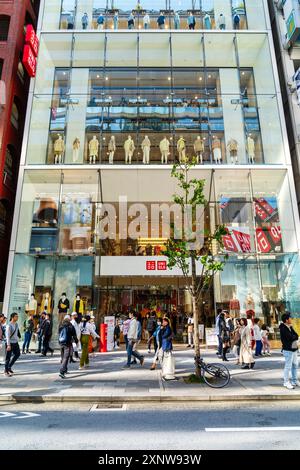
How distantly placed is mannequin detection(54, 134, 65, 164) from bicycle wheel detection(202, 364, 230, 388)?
15.2 meters

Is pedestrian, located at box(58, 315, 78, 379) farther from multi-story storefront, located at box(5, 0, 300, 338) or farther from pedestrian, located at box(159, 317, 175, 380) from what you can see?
multi-story storefront, located at box(5, 0, 300, 338)

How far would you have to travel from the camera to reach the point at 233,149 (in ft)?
66.0

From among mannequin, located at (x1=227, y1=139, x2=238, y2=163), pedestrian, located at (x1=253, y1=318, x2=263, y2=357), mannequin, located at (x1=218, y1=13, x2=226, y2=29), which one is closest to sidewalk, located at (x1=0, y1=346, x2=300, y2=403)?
pedestrian, located at (x1=253, y1=318, x2=263, y2=357)

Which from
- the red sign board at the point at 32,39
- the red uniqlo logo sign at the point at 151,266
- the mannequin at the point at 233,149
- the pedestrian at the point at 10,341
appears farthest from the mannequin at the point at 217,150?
the pedestrian at the point at 10,341

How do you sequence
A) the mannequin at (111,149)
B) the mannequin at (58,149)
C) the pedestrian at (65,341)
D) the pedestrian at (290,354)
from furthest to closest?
1. the mannequin at (111,149)
2. the mannequin at (58,149)
3. the pedestrian at (65,341)
4. the pedestrian at (290,354)

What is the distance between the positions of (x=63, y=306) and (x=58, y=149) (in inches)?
374

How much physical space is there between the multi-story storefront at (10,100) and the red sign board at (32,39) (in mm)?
1345

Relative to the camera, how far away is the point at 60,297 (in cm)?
1783

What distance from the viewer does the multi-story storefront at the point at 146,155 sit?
18.3 metres

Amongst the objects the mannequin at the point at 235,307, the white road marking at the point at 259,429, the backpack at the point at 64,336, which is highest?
the mannequin at the point at 235,307

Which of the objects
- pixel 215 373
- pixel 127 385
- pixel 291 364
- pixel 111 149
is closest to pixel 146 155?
pixel 111 149

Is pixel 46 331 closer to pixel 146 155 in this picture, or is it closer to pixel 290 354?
pixel 290 354

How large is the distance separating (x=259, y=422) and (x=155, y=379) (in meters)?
4.22

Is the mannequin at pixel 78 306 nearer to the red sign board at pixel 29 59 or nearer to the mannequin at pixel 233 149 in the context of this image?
the mannequin at pixel 233 149
